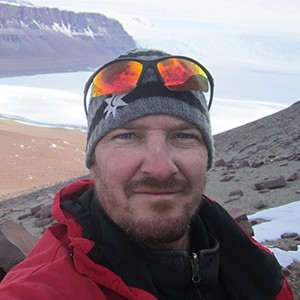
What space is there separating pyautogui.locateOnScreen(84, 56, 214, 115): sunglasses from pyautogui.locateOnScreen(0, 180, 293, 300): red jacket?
0.52 meters

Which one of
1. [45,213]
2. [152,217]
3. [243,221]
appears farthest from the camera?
[45,213]

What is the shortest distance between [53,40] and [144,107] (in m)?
115

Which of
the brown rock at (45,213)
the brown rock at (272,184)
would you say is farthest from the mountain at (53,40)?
the brown rock at (272,184)

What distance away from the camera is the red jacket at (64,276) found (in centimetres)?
126

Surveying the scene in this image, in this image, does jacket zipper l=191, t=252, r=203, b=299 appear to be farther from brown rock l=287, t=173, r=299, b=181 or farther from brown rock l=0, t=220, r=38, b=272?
brown rock l=287, t=173, r=299, b=181

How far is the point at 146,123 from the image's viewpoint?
168 cm

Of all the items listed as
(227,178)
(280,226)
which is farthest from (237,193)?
(280,226)

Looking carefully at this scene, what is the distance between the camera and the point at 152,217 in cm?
155

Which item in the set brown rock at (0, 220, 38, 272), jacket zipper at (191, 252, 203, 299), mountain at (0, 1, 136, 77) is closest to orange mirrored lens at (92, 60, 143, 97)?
jacket zipper at (191, 252, 203, 299)

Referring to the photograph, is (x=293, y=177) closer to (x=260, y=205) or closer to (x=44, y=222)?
(x=260, y=205)

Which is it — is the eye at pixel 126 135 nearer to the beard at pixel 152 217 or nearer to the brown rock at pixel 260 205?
the beard at pixel 152 217

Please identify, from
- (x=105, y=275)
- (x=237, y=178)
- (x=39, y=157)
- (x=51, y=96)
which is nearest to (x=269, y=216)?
(x=237, y=178)

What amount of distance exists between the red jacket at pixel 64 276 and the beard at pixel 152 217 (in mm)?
148

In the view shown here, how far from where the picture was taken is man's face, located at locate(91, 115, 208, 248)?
5.10 feet
